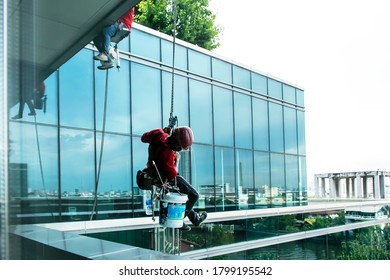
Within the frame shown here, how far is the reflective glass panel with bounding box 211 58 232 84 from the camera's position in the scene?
7.93m

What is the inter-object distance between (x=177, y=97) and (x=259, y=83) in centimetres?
275

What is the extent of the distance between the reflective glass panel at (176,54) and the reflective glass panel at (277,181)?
10.8 feet

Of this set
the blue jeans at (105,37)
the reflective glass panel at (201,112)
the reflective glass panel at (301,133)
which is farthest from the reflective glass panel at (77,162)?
the reflective glass panel at (301,133)

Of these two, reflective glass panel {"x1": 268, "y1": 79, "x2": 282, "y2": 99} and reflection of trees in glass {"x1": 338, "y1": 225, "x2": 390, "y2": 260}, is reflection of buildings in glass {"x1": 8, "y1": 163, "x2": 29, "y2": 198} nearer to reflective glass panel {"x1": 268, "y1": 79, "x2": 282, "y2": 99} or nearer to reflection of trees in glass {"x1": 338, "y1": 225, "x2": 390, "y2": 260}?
reflection of trees in glass {"x1": 338, "y1": 225, "x2": 390, "y2": 260}

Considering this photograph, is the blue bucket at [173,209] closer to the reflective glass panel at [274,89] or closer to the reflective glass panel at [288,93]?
the reflective glass panel at [274,89]

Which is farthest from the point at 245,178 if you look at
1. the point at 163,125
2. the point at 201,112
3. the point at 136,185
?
the point at 136,185

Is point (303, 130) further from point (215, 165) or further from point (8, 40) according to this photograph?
point (8, 40)

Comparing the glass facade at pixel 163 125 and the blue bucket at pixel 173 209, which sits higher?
the glass facade at pixel 163 125

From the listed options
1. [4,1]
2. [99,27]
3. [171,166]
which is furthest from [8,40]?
[99,27]

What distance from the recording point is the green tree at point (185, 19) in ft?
41.7

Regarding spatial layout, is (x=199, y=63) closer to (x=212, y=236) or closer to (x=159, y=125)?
(x=159, y=125)

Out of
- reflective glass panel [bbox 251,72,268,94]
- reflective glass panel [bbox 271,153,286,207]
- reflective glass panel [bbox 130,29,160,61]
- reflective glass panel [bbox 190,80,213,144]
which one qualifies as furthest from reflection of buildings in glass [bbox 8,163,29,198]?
reflective glass panel [bbox 271,153,286,207]

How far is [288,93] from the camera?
9938 mm
